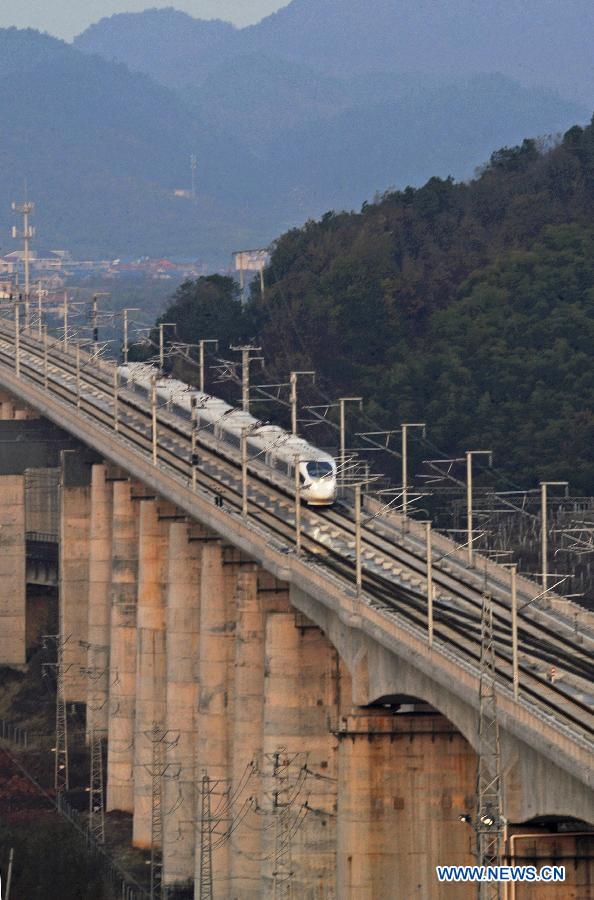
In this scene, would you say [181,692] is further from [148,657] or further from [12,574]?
[12,574]

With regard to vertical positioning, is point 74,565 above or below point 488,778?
below

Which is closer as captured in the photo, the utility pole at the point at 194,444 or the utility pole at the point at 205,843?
the utility pole at the point at 205,843

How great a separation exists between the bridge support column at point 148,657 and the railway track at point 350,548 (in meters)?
4.22

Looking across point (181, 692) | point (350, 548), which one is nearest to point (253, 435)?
point (181, 692)

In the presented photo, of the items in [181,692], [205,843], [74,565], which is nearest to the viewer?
[205,843]

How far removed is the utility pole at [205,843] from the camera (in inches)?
4791

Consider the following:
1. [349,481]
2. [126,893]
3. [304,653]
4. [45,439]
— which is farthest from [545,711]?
[45,439]

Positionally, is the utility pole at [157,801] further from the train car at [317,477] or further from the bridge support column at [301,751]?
the bridge support column at [301,751]

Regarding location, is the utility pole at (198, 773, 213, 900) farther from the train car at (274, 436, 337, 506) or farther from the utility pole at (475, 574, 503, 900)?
the utility pole at (475, 574, 503, 900)

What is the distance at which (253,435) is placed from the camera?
444 feet

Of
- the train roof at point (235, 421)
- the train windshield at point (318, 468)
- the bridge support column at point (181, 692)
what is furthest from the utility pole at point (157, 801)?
the train windshield at point (318, 468)

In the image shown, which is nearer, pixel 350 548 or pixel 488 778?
pixel 488 778

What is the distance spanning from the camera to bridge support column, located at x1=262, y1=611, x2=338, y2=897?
11538cm

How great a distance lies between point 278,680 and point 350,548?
5822 millimetres
